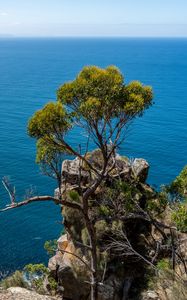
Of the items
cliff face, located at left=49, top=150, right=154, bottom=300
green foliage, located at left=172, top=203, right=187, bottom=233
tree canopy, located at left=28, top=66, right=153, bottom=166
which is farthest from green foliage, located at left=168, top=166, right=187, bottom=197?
cliff face, located at left=49, top=150, right=154, bottom=300

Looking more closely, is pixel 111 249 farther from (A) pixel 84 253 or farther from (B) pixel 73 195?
(B) pixel 73 195

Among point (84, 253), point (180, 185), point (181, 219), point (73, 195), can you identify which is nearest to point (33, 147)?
point (84, 253)

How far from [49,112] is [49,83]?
411 ft

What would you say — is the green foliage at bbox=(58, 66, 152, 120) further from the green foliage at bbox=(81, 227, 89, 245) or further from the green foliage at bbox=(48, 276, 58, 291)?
the green foliage at bbox=(48, 276, 58, 291)

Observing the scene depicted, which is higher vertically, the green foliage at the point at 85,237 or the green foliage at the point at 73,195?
the green foliage at the point at 73,195

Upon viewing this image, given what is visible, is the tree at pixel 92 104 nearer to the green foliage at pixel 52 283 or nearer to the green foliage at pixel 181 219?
the green foliage at pixel 181 219

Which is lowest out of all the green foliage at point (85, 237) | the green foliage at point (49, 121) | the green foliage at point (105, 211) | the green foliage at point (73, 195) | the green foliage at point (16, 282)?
the green foliage at point (16, 282)

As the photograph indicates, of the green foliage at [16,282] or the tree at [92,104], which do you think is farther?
the green foliage at [16,282]

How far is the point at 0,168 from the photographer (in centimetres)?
6488

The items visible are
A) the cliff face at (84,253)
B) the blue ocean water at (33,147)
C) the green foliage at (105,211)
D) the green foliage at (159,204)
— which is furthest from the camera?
the blue ocean water at (33,147)

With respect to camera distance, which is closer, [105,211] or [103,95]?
[103,95]

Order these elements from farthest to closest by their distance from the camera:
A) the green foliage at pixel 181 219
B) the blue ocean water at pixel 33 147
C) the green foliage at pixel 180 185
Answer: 1. the blue ocean water at pixel 33 147
2. the green foliage at pixel 180 185
3. the green foliage at pixel 181 219

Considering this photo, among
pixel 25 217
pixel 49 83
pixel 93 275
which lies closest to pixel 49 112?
pixel 93 275

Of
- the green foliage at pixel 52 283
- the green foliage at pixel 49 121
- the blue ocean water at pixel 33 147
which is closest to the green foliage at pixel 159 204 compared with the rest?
the blue ocean water at pixel 33 147
